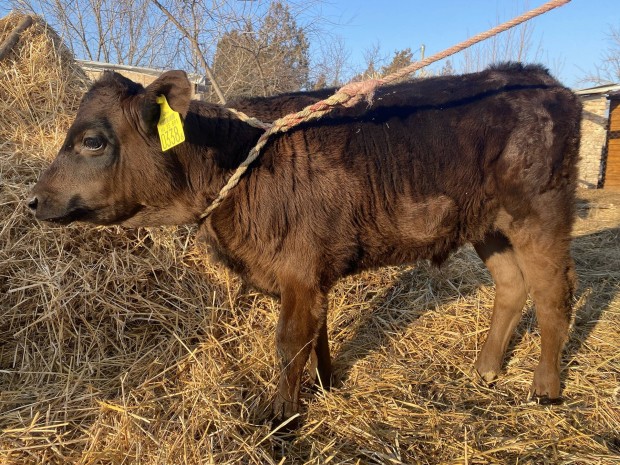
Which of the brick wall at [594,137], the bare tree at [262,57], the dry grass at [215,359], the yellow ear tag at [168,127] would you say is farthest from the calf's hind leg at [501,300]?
the brick wall at [594,137]

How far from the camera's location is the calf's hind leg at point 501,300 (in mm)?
3572

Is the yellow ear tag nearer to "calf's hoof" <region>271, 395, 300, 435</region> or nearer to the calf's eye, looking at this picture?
the calf's eye

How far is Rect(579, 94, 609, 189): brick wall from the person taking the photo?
49.8ft

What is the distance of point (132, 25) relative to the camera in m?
13.8

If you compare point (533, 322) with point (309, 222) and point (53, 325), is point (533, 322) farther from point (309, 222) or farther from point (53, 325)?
point (53, 325)

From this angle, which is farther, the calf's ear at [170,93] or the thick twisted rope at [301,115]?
the thick twisted rope at [301,115]

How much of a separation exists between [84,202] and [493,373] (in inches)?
125

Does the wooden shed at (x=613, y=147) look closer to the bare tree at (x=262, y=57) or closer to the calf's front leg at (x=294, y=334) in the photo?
the bare tree at (x=262, y=57)

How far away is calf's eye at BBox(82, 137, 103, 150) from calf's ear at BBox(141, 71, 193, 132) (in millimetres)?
300

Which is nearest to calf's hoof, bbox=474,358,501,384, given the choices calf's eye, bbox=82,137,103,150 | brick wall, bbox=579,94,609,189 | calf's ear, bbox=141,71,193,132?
calf's ear, bbox=141,71,193,132

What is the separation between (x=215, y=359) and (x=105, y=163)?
5.31 feet

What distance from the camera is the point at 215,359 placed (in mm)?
3355

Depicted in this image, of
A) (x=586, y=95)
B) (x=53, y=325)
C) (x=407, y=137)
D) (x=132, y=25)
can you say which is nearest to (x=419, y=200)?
(x=407, y=137)

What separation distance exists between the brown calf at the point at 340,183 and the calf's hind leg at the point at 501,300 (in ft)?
1.18
